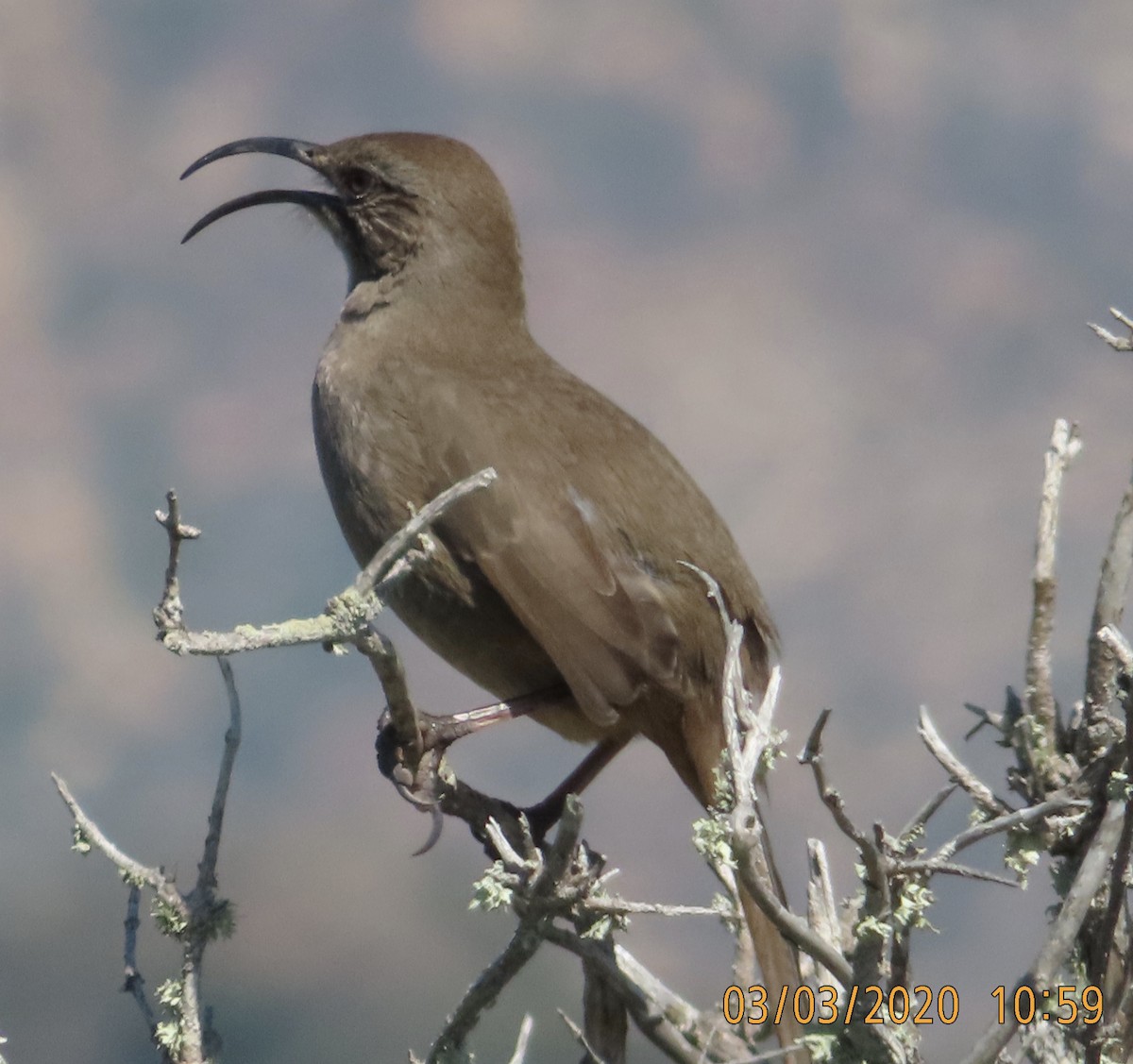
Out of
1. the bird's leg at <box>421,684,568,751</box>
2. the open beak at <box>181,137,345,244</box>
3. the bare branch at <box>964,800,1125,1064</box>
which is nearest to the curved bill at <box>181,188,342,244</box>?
the open beak at <box>181,137,345,244</box>

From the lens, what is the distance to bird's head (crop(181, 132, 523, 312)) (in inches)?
210

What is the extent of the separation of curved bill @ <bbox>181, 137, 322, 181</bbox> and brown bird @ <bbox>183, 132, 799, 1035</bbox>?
784 millimetres

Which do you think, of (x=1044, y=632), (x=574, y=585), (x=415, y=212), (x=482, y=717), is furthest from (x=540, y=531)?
(x=1044, y=632)

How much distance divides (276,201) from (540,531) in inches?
75.6

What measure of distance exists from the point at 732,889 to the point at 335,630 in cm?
80

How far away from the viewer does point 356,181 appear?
5508mm

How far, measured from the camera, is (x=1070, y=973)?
285 centimetres

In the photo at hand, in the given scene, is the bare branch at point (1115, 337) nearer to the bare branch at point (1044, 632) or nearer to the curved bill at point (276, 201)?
the bare branch at point (1044, 632)

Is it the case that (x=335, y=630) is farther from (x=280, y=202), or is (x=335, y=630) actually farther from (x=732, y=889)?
(x=280, y=202)
